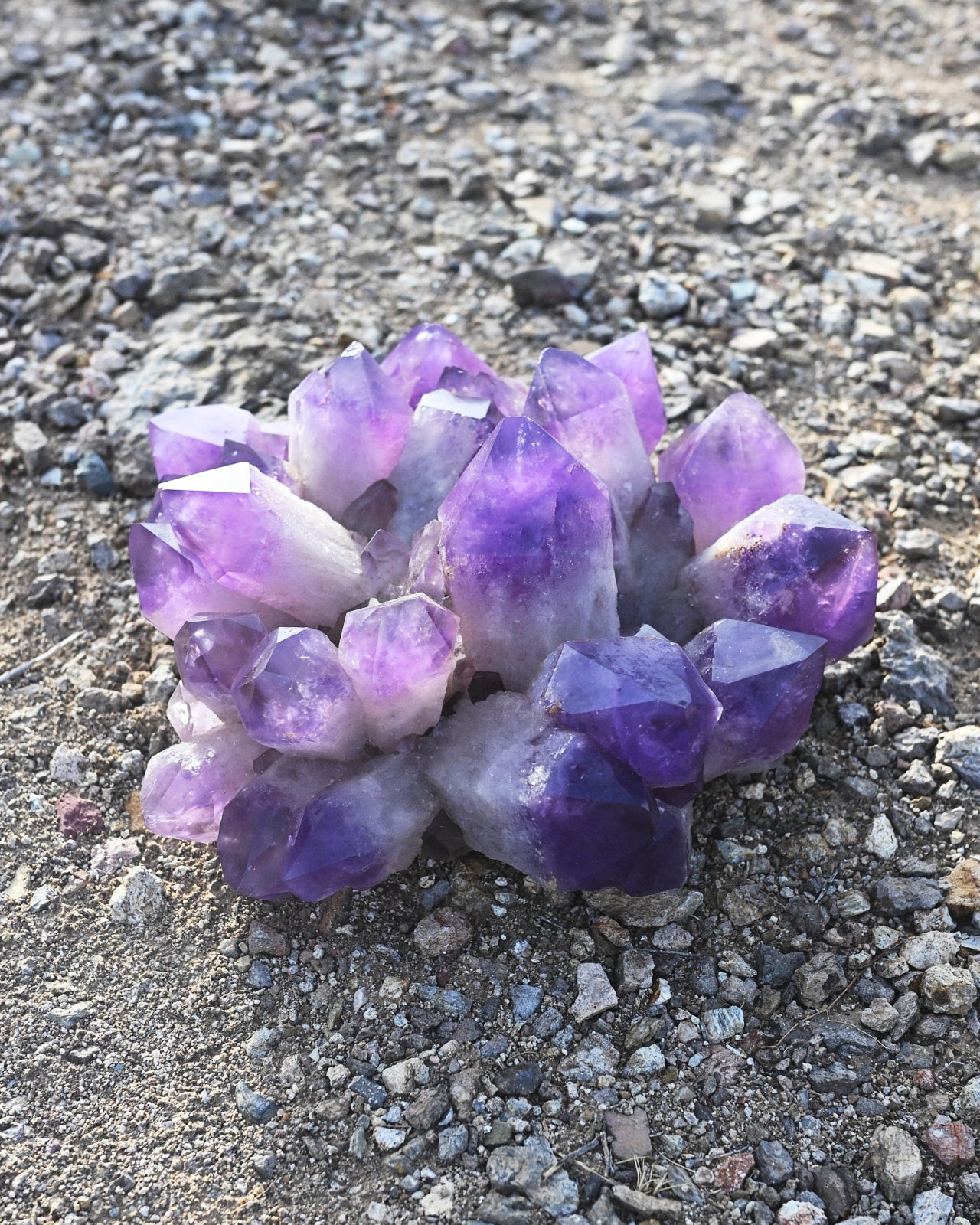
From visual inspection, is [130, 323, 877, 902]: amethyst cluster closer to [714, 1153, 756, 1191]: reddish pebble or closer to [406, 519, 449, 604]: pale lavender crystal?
[406, 519, 449, 604]: pale lavender crystal

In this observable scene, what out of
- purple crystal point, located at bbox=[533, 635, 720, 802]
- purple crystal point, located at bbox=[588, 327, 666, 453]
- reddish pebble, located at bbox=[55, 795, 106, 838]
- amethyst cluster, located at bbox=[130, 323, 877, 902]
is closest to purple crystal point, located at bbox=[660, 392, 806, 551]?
amethyst cluster, located at bbox=[130, 323, 877, 902]

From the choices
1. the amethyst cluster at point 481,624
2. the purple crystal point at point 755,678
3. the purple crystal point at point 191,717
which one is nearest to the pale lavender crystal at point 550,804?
the amethyst cluster at point 481,624

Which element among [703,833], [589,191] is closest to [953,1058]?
[703,833]

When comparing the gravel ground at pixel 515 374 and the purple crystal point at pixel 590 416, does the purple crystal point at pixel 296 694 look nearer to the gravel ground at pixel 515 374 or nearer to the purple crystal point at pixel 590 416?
the gravel ground at pixel 515 374

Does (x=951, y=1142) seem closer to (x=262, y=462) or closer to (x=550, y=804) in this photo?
(x=550, y=804)

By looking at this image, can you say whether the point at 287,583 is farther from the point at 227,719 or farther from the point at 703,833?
the point at 703,833

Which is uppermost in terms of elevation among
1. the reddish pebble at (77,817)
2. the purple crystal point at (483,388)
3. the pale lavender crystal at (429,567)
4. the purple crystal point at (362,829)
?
the purple crystal point at (483,388)
